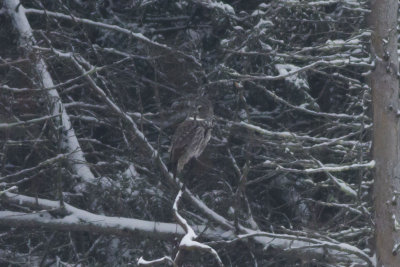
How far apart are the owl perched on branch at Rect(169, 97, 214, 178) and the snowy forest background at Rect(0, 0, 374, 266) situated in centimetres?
19

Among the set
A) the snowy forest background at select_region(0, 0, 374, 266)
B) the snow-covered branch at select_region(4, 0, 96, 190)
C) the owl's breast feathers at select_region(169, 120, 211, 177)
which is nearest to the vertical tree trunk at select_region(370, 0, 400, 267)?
the snowy forest background at select_region(0, 0, 374, 266)

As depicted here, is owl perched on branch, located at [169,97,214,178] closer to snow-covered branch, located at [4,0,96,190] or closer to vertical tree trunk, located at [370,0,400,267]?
snow-covered branch, located at [4,0,96,190]

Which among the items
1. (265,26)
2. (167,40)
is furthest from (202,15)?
(265,26)

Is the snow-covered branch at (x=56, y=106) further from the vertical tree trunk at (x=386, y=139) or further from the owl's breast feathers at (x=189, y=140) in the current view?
the vertical tree trunk at (x=386, y=139)

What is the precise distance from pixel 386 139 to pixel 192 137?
2.13 meters

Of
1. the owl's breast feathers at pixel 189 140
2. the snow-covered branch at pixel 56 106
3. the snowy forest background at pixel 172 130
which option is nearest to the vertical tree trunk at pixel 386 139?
the snowy forest background at pixel 172 130

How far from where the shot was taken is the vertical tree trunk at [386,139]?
891 cm

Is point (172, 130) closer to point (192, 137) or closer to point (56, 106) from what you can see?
point (56, 106)

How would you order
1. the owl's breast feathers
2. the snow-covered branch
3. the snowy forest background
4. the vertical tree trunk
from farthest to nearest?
the snow-covered branch
the snowy forest background
the owl's breast feathers
the vertical tree trunk

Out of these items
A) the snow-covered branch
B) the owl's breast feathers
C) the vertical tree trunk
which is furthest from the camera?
the snow-covered branch

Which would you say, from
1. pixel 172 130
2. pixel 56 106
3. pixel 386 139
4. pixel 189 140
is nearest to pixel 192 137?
pixel 189 140

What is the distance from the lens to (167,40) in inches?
511

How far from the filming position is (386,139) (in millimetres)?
8961

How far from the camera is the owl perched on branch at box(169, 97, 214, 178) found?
373 inches
